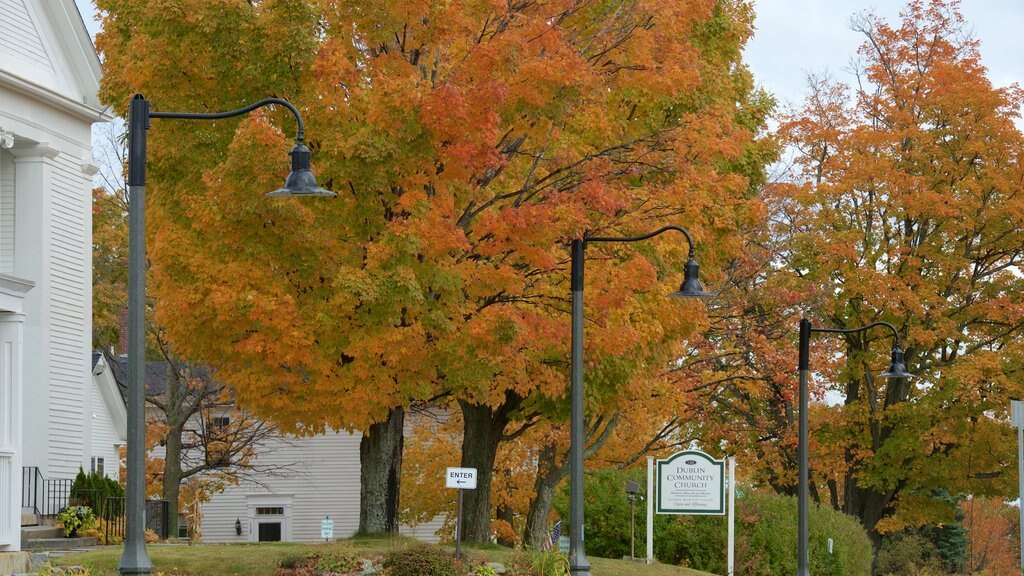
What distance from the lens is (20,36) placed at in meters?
28.5

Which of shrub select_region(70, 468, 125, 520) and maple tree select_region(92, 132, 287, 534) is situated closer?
shrub select_region(70, 468, 125, 520)

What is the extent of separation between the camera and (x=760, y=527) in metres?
33.8

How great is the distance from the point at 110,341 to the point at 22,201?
24.0 meters

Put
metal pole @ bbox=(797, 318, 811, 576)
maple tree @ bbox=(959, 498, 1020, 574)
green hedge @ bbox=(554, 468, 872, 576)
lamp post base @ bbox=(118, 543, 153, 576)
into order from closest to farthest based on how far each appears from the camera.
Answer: lamp post base @ bbox=(118, 543, 153, 576)
metal pole @ bbox=(797, 318, 811, 576)
green hedge @ bbox=(554, 468, 872, 576)
maple tree @ bbox=(959, 498, 1020, 574)

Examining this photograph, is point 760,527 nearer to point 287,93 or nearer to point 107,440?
point 287,93

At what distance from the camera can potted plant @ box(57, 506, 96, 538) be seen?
26.6 m

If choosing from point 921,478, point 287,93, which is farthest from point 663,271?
point 921,478

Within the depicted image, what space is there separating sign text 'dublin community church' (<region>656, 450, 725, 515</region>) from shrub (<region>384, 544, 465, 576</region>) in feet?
30.5

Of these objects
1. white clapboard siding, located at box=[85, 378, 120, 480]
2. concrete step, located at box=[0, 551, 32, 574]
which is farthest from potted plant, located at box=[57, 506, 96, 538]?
white clapboard siding, located at box=[85, 378, 120, 480]

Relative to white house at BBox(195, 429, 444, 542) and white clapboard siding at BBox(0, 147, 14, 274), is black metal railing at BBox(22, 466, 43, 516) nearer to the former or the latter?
white clapboard siding at BBox(0, 147, 14, 274)

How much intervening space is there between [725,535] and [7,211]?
57.7 ft

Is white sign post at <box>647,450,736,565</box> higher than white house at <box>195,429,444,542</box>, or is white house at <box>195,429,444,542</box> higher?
white sign post at <box>647,450,736,565</box>

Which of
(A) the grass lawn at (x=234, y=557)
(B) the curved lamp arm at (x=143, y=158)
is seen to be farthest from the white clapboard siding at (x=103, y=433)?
(B) the curved lamp arm at (x=143, y=158)

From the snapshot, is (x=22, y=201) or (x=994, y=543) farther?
(x=994, y=543)
